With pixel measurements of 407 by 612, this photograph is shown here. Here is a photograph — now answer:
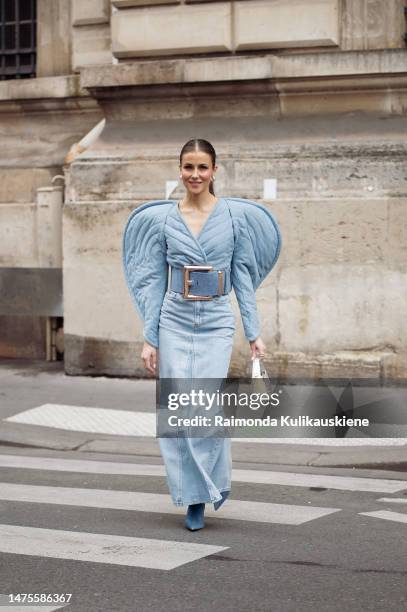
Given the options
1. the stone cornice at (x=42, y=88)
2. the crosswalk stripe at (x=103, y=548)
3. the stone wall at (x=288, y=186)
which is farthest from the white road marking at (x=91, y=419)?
the stone cornice at (x=42, y=88)

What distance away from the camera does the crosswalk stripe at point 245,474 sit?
7.30 metres

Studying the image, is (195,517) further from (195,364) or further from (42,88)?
(42,88)

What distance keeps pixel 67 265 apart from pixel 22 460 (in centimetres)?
349

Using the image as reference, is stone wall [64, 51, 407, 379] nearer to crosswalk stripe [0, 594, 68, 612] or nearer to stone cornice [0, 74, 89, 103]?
stone cornice [0, 74, 89, 103]

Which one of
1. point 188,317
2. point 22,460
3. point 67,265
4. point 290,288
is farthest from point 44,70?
point 188,317

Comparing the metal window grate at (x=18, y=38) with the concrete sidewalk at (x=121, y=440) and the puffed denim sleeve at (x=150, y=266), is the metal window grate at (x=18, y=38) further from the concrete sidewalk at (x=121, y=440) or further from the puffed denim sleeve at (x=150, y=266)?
→ the puffed denim sleeve at (x=150, y=266)

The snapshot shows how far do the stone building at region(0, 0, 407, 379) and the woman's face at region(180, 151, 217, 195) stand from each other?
4.61 metres

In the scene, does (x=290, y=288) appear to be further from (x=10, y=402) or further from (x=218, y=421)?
(x=218, y=421)


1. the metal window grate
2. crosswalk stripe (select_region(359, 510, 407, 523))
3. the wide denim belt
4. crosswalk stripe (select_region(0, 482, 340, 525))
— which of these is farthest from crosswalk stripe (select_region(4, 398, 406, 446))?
the metal window grate

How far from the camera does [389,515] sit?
631 centimetres

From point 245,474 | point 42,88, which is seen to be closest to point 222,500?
point 245,474

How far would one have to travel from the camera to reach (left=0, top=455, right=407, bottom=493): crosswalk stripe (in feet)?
24.0

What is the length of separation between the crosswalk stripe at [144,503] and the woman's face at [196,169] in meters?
1.63

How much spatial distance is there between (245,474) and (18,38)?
715cm
